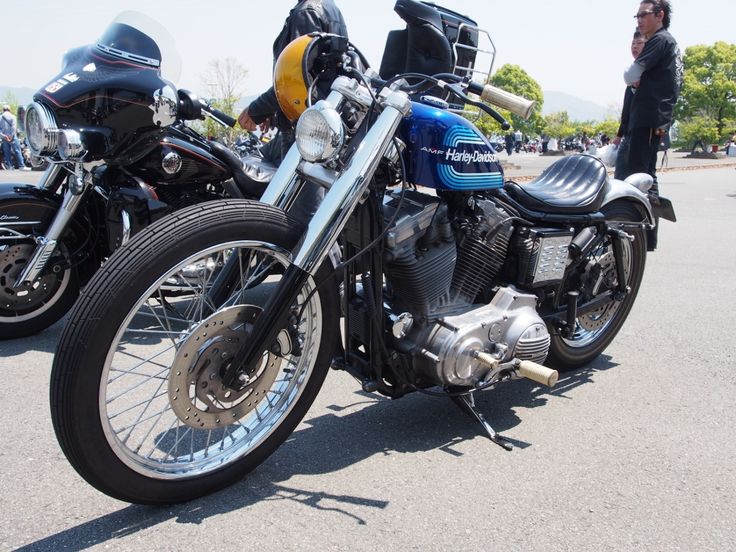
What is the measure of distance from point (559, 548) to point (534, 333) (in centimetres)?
95

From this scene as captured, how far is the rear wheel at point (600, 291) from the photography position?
3.46 meters

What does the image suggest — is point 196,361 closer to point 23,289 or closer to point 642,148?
point 23,289

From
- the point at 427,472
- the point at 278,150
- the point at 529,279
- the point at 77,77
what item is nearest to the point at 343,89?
the point at 529,279

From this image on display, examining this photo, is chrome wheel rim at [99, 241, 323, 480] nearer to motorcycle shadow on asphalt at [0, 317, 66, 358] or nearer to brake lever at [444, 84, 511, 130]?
brake lever at [444, 84, 511, 130]

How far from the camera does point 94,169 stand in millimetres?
3793

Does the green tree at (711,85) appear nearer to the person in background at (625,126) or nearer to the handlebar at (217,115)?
the person in background at (625,126)

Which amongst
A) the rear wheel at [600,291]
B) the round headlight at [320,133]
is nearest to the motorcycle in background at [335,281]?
the round headlight at [320,133]

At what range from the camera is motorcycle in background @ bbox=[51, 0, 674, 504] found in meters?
2.01

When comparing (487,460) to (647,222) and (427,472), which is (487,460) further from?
(647,222)

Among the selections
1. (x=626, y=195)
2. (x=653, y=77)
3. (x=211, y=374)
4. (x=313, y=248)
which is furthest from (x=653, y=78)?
(x=211, y=374)

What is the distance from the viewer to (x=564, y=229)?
3.15 m

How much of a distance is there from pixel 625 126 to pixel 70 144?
4363 millimetres

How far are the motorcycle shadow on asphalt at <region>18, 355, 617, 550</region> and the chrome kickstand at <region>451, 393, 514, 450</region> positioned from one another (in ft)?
0.13

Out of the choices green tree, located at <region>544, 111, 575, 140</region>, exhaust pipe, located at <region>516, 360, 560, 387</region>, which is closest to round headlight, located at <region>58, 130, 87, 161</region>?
exhaust pipe, located at <region>516, 360, 560, 387</region>
